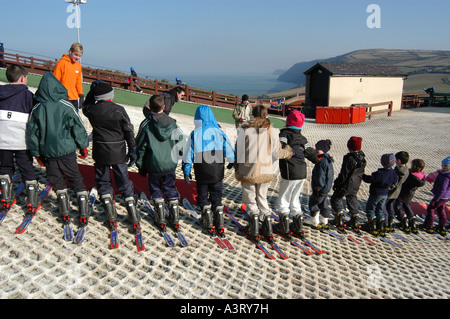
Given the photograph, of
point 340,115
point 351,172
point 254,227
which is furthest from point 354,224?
point 340,115

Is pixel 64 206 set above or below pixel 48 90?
below

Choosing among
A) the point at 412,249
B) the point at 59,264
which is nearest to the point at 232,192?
the point at 412,249

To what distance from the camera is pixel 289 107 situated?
31219mm

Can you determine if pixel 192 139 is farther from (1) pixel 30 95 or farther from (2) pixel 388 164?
(2) pixel 388 164

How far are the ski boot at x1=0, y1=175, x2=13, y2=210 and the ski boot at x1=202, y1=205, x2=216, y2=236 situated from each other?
2843 millimetres

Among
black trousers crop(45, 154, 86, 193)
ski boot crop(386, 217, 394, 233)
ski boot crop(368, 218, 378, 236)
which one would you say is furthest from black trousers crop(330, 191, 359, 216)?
black trousers crop(45, 154, 86, 193)

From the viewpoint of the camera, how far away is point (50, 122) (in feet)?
14.0

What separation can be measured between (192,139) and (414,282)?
3861mm

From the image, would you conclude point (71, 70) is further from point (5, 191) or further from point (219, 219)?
point (219, 219)

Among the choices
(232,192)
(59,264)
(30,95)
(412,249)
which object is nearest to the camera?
(59,264)

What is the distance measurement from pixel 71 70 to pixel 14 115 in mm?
2135

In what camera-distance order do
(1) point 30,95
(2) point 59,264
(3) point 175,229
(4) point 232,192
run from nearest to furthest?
1. (2) point 59,264
2. (1) point 30,95
3. (3) point 175,229
4. (4) point 232,192

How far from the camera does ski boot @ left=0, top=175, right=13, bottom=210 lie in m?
4.60

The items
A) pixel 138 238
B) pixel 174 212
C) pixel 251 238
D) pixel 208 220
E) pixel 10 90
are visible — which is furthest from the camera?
pixel 251 238
